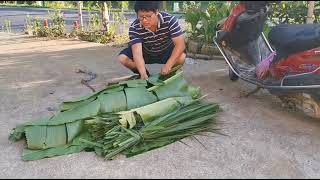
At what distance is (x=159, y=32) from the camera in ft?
12.5

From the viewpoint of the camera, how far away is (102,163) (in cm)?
272

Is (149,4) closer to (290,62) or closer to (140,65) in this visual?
(290,62)

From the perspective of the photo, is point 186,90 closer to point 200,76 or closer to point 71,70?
point 200,76

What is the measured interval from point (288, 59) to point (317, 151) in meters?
0.83

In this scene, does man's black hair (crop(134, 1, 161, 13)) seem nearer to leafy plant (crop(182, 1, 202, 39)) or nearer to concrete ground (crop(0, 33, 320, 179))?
concrete ground (crop(0, 33, 320, 179))

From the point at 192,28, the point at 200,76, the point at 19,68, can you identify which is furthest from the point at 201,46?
the point at 19,68

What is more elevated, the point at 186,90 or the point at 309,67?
the point at 309,67

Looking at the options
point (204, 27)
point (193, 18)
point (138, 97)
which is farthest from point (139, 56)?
point (193, 18)

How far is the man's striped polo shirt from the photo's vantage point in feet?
12.3

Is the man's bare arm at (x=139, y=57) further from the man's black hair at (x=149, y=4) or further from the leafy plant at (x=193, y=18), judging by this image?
the leafy plant at (x=193, y=18)

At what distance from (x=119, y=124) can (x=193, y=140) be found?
1.94 ft

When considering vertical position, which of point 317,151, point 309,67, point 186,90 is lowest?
point 317,151

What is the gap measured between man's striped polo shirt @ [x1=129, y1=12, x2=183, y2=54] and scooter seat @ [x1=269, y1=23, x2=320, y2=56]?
0.89 metres

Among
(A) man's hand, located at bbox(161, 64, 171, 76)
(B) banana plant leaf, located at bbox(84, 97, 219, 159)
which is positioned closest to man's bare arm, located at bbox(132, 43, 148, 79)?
(A) man's hand, located at bbox(161, 64, 171, 76)
